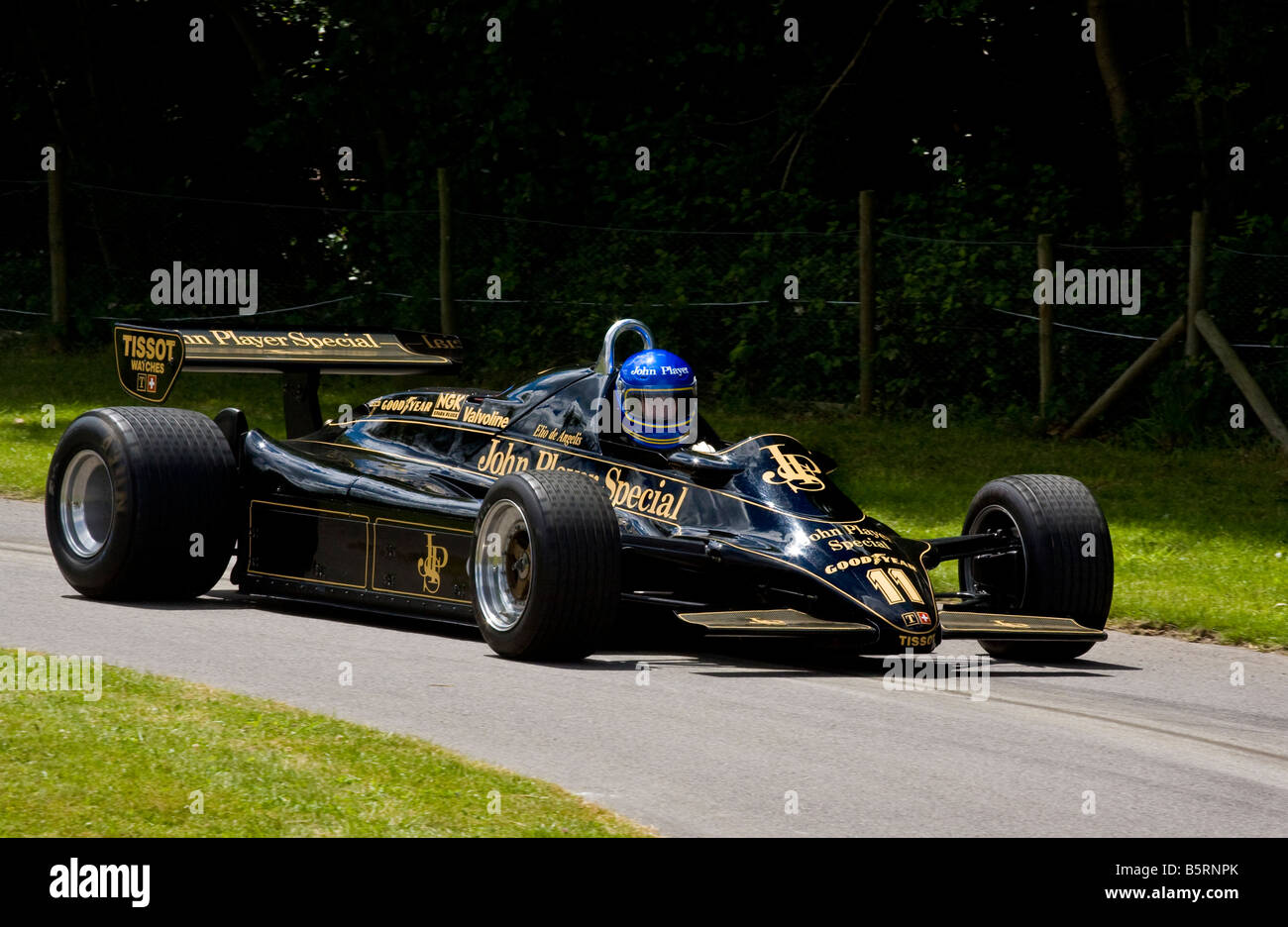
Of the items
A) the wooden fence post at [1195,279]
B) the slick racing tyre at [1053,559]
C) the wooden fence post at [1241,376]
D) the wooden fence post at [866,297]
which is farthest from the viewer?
the wooden fence post at [866,297]

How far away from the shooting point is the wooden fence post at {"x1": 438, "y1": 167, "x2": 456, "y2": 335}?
1977 centimetres

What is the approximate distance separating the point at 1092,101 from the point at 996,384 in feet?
13.6

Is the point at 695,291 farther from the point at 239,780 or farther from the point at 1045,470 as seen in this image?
the point at 239,780

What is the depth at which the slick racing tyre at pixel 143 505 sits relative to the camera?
9.74 m

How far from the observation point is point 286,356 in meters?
11.1

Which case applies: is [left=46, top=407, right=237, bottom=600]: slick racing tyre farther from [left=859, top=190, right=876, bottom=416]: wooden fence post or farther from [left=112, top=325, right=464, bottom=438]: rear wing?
[left=859, top=190, right=876, bottom=416]: wooden fence post

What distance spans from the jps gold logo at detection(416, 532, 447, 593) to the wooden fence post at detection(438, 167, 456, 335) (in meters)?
10.7

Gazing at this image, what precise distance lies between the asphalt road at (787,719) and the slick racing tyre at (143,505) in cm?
18

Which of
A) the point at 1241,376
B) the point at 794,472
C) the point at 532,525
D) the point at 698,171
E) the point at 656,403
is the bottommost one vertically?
the point at 532,525

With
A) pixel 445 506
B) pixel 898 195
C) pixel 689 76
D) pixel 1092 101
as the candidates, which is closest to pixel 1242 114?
pixel 1092 101

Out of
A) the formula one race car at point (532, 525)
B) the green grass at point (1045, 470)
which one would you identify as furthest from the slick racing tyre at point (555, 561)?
the green grass at point (1045, 470)

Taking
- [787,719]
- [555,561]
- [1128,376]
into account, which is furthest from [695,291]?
[787,719]

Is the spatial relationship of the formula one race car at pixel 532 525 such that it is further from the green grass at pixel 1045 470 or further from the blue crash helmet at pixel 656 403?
the green grass at pixel 1045 470

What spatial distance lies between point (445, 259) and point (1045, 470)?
7055 mm
